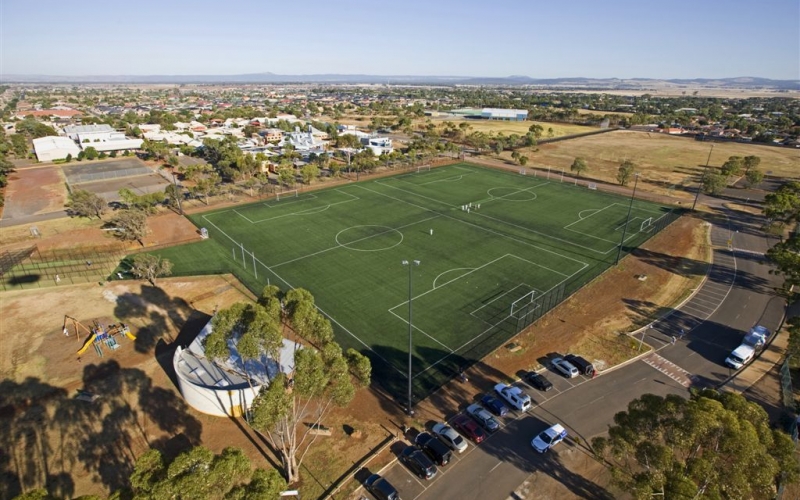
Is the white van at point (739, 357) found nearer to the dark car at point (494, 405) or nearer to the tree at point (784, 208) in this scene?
the dark car at point (494, 405)

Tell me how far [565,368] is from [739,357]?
15883mm

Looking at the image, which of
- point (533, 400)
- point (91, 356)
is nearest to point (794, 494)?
point (533, 400)

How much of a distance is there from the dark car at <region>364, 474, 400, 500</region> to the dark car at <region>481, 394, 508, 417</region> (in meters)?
9.76

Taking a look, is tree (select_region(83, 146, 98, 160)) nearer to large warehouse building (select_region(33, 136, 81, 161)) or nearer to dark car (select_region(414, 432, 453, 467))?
large warehouse building (select_region(33, 136, 81, 161))

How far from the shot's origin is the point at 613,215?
73.2 metres

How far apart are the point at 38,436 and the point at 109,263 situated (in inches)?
1219

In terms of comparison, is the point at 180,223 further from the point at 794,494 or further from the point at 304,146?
the point at 794,494

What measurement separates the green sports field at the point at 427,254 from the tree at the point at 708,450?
52.5ft

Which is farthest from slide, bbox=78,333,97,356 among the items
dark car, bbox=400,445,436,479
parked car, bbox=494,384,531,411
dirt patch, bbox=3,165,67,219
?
dirt patch, bbox=3,165,67,219

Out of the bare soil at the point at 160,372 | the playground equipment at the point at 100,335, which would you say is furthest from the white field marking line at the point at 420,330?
the playground equipment at the point at 100,335

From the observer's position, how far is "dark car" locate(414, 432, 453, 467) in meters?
26.2

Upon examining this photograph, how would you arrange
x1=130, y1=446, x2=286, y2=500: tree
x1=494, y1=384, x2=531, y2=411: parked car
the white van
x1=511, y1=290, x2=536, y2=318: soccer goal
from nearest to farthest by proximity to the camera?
x1=130, y1=446, x2=286, y2=500: tree, x1=494, y1=384, x2=531, y2=411: parked car, the white van, x1=511, y1=290, x2=536, y2=318: soccer goal

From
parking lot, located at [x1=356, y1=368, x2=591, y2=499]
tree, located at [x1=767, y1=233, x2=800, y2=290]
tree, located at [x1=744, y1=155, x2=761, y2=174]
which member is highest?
tree, located at [x1=744, y1=155, x2=761, y2=174]

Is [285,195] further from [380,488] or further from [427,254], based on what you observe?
[380,488]
